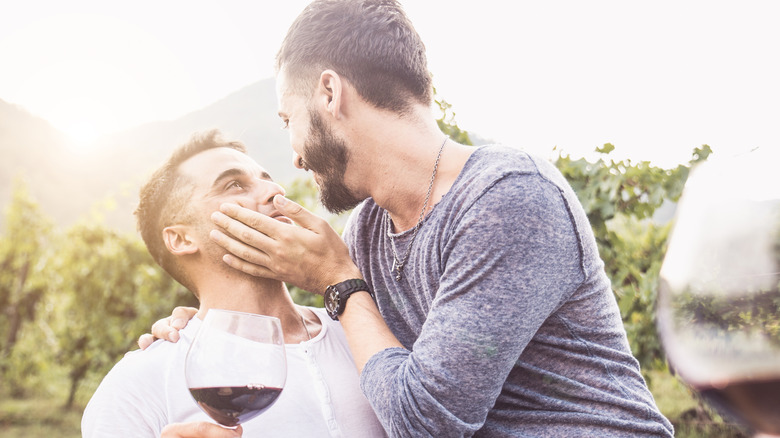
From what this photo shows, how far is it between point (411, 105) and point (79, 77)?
2586 cm

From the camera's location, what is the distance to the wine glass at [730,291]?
1.67 ft

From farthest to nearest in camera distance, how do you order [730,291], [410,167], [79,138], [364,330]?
[79,138] → [410,167] → [364,330] → [730,291]

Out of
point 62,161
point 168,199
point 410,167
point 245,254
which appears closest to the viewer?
point 245,254

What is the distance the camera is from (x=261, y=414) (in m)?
2.17

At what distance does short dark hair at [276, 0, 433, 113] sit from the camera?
2469 millimetres

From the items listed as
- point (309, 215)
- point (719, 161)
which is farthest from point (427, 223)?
point (719, 161)

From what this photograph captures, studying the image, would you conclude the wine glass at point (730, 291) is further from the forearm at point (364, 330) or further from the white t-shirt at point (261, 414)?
the white t-shirt at point (261, 414)

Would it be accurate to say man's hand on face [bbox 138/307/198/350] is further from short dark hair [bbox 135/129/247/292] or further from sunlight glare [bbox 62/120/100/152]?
sunlight glare [bbox 62/120/100/152]

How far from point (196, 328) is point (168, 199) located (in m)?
0.78

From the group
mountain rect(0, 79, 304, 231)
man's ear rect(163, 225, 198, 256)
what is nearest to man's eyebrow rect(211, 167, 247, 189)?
man's ear rect(163, 225, 198, 256)

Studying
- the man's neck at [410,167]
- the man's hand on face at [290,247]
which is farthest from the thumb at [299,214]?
the man's neck at [410,167]

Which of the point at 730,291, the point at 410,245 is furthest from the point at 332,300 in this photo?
the point at 730,291

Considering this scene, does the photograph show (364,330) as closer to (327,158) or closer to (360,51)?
(327,158)

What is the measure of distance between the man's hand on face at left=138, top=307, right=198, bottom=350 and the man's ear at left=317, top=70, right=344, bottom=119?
3.80 feet
